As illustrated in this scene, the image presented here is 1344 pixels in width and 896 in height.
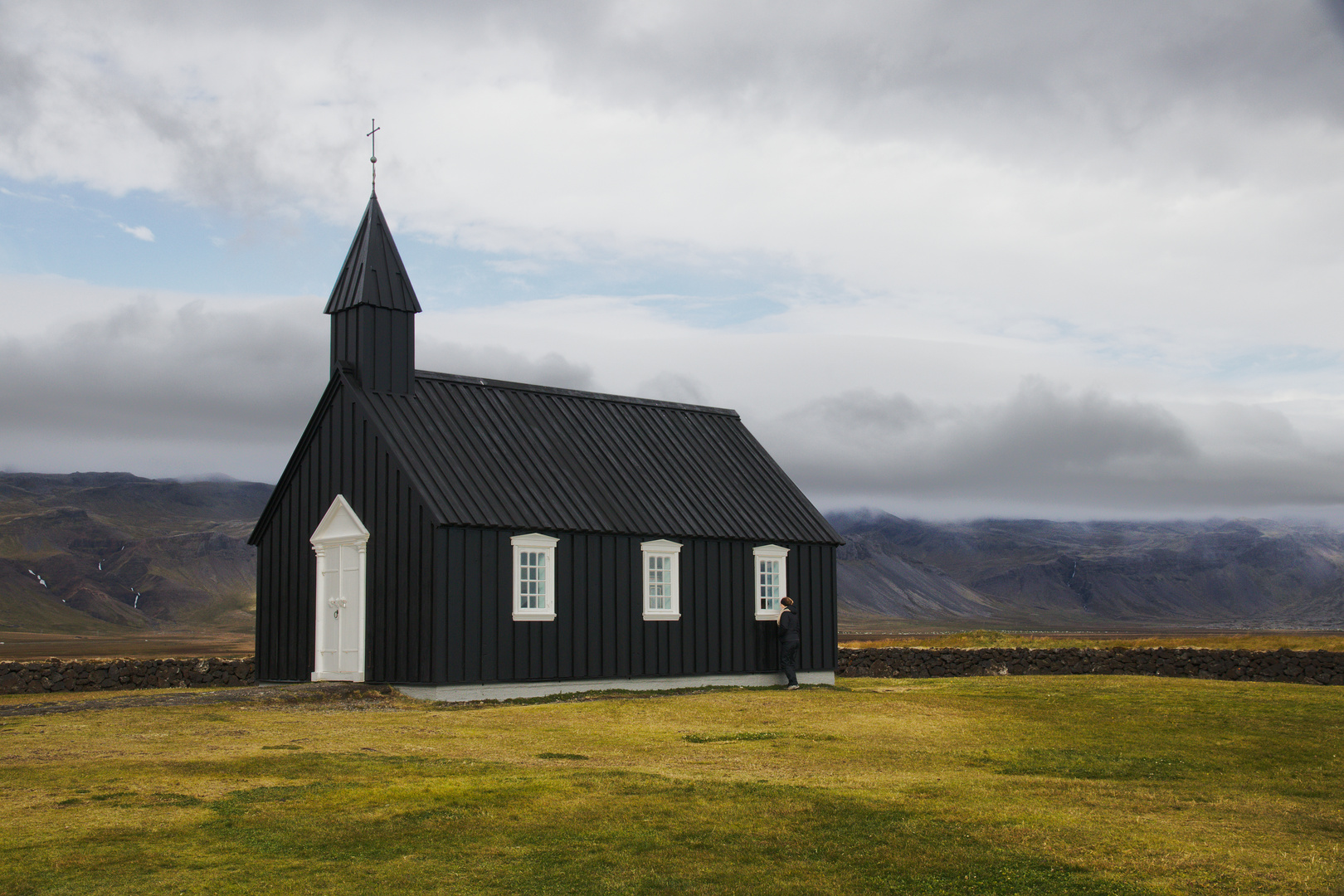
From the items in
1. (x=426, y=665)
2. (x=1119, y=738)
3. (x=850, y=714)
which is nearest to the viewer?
(x=1119, y=738)

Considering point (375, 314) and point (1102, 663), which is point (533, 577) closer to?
point (375, 314)

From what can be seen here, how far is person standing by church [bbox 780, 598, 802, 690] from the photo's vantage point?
27.3 metres

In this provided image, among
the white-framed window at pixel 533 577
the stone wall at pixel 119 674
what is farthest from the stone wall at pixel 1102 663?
the stone wall at pixel 119 674

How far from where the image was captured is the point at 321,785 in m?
12.3

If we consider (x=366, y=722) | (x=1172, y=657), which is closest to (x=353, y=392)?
(x=366, y=722)

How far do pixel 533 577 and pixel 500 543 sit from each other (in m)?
1.13

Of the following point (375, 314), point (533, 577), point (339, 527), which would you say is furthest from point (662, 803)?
point (375, 314)

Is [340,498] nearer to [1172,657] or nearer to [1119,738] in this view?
[1119,738]

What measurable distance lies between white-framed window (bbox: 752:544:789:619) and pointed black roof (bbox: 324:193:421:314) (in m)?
9.48

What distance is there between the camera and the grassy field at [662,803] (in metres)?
9.03

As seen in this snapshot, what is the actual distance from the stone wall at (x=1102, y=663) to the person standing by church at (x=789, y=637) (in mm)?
6024

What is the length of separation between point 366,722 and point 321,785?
6.28 m

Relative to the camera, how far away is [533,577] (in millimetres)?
24500

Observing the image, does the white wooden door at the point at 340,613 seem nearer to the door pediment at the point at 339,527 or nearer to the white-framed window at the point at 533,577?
the door pediment at the point at 339,527
